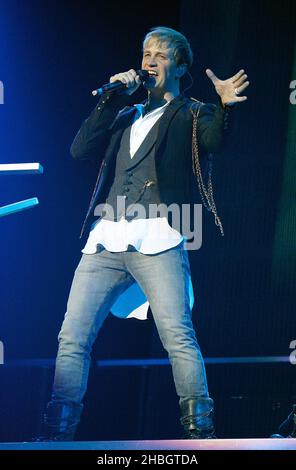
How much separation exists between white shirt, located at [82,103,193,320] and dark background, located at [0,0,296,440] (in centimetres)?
82

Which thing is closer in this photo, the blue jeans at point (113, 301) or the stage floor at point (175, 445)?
the stage floor at point (175, 445)

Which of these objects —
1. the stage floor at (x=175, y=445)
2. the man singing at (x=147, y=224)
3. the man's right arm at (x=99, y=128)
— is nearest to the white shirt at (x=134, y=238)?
the man singing at (x=147, y=224)

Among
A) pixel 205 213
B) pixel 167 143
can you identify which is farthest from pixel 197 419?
pixel 205 213

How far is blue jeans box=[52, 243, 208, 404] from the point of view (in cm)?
252

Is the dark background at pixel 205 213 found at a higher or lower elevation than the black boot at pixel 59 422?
higher

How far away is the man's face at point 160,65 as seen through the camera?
288cm

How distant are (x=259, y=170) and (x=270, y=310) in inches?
23.6

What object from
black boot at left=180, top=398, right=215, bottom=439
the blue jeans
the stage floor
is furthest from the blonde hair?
the stage floor

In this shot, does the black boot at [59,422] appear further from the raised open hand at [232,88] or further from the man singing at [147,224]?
the raised open hand at [232,88]
